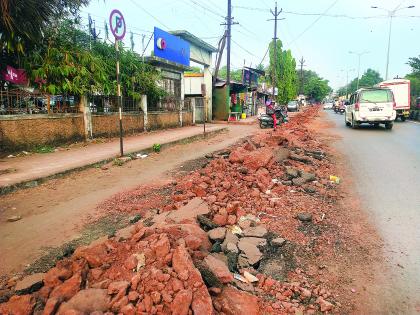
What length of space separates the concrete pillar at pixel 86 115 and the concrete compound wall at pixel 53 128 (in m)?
0.12

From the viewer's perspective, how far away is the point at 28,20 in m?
8.74

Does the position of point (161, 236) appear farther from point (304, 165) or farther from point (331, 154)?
point (331, 154)

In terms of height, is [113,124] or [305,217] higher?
[113,124]

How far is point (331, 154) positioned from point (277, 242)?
675cm

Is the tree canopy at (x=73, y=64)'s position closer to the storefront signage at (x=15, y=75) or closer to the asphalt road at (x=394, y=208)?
the storefront signage at (x=15, y=75)

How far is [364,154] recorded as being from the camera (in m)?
9.74

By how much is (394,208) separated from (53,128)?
31.6 ft

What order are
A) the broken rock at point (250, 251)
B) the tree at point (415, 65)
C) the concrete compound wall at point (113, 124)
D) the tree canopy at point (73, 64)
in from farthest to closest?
the tree at point (415, 65) < the concrete compound wall at point (113, 124) < the tree canopy at point (73, 64) < the broken rock at point (250, 251)

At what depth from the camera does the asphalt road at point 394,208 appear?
3.02 m

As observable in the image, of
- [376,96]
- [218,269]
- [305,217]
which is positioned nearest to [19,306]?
[218,269]

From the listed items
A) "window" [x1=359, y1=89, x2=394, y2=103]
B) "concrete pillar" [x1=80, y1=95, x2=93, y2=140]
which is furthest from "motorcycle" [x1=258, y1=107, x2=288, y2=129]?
"concrete pillar" [x1=80, y1=95, x2=93, y2=140]

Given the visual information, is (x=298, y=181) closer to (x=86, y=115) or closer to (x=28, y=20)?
(x=28, y=20)

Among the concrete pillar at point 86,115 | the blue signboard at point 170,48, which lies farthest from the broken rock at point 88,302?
the blue signboard at point 170,48

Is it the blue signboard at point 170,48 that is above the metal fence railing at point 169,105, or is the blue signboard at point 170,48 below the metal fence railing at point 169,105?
above
